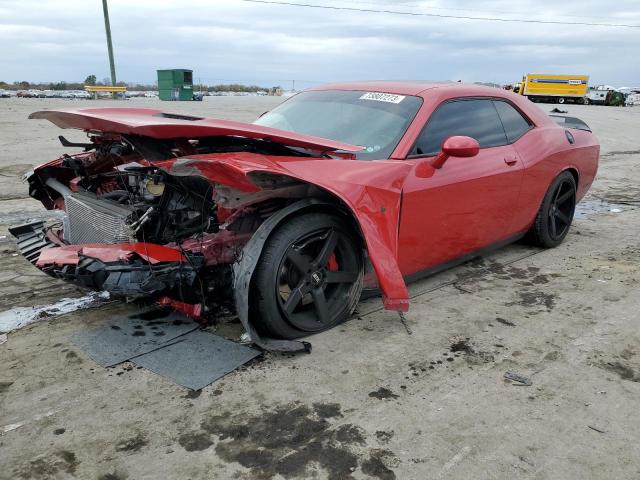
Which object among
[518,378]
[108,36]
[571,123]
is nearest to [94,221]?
[518,378]

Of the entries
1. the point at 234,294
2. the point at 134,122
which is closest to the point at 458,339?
the point at 234,294

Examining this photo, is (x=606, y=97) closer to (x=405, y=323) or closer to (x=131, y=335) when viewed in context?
(x=405, y=323)

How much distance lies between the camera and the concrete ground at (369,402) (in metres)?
2.05

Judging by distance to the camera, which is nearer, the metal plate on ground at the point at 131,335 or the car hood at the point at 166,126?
the car hood at the point at 166,126

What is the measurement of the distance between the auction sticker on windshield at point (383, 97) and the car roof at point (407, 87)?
0.05 m

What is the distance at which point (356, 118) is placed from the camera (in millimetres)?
3676

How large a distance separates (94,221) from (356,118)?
6.01 ft

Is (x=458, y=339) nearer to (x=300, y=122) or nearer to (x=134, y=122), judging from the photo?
(x=300, y=122)

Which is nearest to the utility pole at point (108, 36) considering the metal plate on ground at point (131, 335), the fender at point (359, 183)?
the metal plate on ground at point (131, 335)

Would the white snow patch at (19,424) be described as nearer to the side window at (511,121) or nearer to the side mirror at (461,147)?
the side mirror at (461,147)

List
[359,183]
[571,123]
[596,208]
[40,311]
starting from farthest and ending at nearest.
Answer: [596,208] < [571,123] < [40,311] < [359,183]

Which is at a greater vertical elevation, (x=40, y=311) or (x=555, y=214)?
(x=555, y=214)

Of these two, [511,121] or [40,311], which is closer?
[40,311]

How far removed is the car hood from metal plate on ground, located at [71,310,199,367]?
43.8 inches
